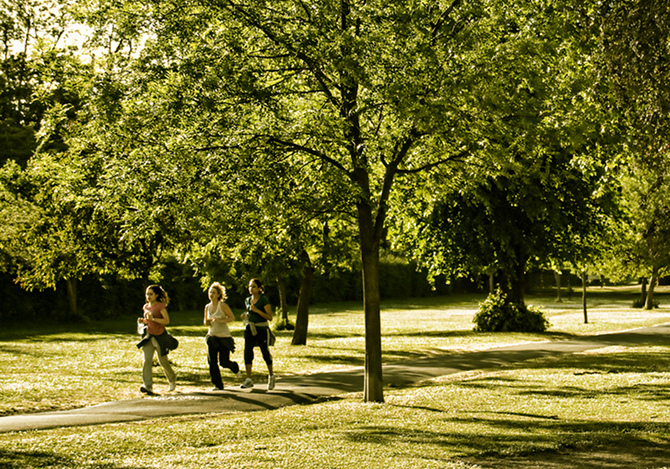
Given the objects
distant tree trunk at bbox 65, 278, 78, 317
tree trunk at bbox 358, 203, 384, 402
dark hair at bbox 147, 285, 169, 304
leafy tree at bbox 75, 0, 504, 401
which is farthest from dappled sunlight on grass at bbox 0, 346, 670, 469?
distant tree trunk at bbox 65, 278, 78, 317

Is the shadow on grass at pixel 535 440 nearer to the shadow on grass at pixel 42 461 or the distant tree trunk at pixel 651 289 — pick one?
the shadow on grass at pixel 42 461

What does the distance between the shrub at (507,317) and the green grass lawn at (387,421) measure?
713 centimetres

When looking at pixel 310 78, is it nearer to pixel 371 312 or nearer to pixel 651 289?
pixel 371 312

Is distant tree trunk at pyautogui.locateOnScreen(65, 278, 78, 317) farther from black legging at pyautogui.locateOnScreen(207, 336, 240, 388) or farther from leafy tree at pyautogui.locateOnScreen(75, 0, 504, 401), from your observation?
leafy tree at pyautogui.locateOnScreen(75, 0, 504, 401)

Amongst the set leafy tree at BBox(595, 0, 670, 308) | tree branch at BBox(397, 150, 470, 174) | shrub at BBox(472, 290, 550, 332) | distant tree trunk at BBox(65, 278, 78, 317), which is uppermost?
leafy tree at BBox(595, 0, 670, 308)

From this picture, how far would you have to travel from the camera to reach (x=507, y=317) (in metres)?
28.2

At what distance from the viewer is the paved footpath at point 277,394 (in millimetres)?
10508

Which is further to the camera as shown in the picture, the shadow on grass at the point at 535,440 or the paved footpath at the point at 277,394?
the paved footpath at the point at 277,394

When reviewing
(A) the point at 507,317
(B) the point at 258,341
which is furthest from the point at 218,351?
(A) the point at 507,317

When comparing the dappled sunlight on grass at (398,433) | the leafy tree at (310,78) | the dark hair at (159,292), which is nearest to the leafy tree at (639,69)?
the leafy tree at (310,78)

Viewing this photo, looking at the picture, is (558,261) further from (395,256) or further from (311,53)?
(395,256)

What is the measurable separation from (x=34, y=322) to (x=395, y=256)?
31.7 metres

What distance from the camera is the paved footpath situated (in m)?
10.5

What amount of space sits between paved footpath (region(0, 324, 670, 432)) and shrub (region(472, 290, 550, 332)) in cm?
664
